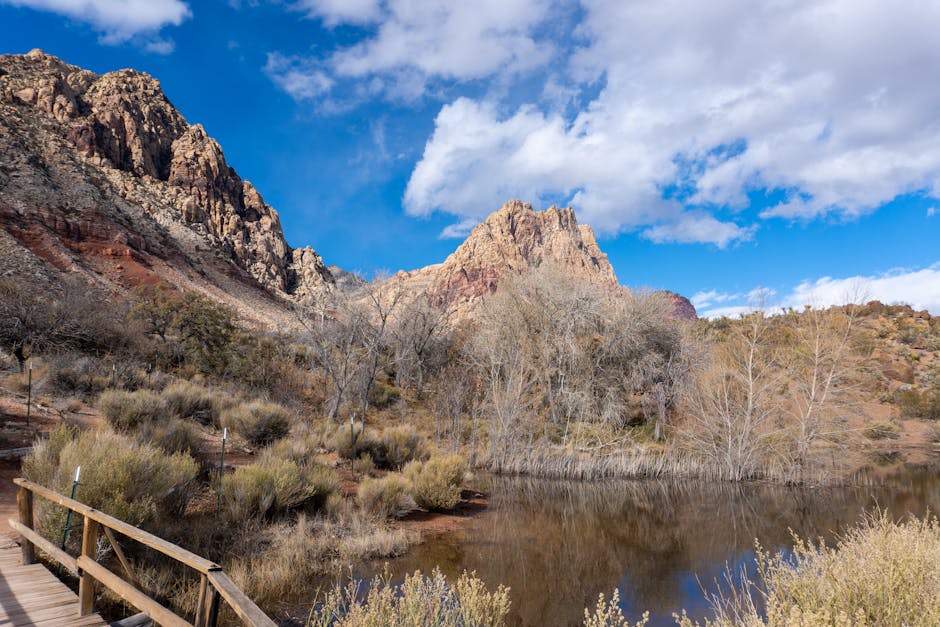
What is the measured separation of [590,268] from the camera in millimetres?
110875

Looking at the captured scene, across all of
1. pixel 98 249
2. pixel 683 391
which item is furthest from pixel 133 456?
pixel 98 249

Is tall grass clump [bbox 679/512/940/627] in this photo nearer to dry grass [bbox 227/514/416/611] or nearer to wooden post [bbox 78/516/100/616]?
wooden post [bbox 78/516/100/616]

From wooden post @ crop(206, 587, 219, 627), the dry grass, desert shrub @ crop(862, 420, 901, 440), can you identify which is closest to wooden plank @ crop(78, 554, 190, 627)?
wooden post @ crop(206, 587, 219, 627)

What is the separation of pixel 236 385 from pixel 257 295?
145 ft

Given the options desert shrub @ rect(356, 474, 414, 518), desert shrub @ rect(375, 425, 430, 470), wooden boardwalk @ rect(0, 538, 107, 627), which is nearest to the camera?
wooden boardwalk @ rect(0, 538, 107, 627)

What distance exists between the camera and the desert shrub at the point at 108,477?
6.60 metres

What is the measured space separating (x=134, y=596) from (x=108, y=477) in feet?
12.5

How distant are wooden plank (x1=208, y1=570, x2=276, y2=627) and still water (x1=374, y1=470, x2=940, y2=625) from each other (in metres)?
5.27

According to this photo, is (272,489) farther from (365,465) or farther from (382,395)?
(382,395)

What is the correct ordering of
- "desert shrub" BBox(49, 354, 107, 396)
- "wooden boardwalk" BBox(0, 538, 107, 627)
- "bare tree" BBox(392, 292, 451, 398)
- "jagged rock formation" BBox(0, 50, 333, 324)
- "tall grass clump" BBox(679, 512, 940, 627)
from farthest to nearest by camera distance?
"jagged rock formation" BBox(0, 50, 333, 324) → "bare tree" BBox(392, 292, 451, 398) → "desert shrub" BBox(49, 354, 107, 396) → "wooden boardwalk" BBox(0, 538, 107, 627) → "tall grass clump" BBox(679, 512, 940, 627)

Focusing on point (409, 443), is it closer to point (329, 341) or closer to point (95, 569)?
point (329, 341)

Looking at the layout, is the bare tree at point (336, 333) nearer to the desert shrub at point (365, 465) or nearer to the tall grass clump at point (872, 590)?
the desert shrub at point (365, 465)

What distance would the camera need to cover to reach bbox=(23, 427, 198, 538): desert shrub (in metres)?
6.60

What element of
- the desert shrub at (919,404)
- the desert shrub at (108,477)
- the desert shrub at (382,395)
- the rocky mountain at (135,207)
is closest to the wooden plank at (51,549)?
the desert shrub at (108,477)
